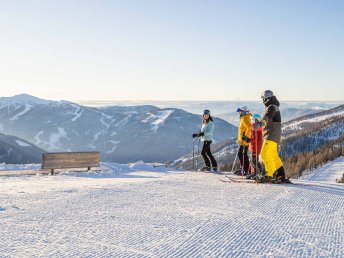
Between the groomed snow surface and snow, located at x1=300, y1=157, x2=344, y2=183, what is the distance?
230 ft

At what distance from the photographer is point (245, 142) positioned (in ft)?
39.4

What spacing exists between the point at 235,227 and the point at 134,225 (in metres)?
1.34

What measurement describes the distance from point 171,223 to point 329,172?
81699 millimetres

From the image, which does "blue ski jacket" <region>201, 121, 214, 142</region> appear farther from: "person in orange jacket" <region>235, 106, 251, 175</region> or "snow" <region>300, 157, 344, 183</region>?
"snow" <region>300, 157, 344, 183</region>

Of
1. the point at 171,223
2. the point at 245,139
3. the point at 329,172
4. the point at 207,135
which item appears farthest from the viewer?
the point at 329,172

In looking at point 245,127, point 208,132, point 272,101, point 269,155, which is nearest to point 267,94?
point 272,101

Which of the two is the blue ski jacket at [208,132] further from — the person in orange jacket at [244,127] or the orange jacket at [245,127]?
the orange jacket at [245,127]

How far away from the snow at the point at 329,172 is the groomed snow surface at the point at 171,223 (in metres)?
70.1

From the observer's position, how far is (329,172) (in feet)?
268

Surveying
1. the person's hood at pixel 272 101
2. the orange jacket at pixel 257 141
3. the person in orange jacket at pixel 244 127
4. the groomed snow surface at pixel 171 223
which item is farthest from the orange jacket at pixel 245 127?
the groomed snow surface at pixel 171 223

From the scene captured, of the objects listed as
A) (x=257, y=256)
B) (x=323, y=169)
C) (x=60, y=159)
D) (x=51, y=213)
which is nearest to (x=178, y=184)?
(x=51, y=213)

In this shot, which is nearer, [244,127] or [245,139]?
[245,139]

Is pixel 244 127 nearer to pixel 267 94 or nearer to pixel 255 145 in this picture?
pixel 255 145

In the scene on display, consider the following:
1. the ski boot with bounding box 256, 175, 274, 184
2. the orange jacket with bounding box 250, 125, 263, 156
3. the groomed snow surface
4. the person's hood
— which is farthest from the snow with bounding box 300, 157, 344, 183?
the groomed snow surface
